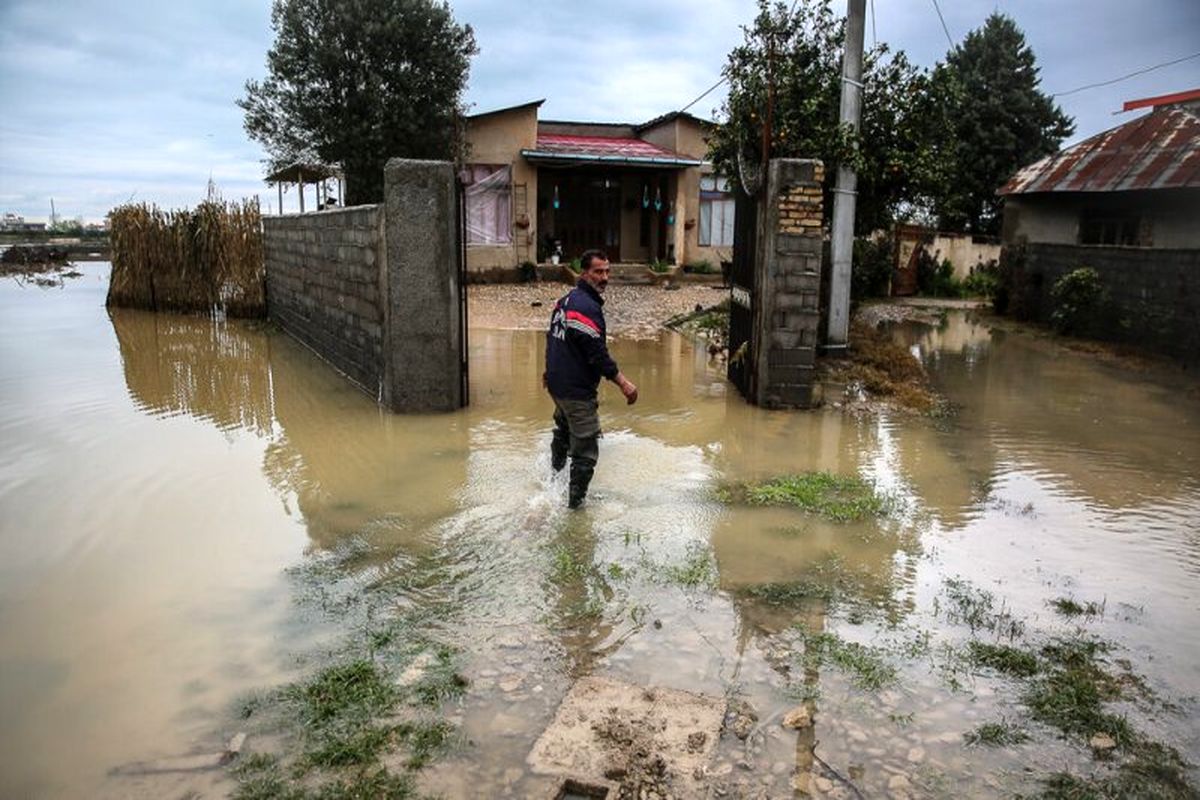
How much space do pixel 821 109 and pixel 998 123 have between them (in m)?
22.0

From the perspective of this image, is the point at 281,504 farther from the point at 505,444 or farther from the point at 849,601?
the point at 849,601

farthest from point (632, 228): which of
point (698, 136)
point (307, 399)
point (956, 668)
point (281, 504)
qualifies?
point (956, 668)

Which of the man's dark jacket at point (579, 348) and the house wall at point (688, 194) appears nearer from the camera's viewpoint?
→ the man's dark jacket at point (579, 348)

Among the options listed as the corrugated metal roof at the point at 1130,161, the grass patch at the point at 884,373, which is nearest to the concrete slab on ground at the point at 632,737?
the grass patch at the point at 884,373

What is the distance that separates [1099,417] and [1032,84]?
26375 millimetres

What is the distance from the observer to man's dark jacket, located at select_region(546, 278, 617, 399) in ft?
18.9

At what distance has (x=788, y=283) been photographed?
8.70m

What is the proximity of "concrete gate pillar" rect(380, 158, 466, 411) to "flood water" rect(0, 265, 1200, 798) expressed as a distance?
1.32ft

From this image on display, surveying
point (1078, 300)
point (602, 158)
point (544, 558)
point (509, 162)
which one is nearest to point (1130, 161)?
point (1078, 300)

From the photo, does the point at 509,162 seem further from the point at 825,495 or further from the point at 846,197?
the point at 825,495

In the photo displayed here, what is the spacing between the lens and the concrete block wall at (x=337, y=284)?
896cm

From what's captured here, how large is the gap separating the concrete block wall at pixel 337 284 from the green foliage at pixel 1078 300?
38.5 feet

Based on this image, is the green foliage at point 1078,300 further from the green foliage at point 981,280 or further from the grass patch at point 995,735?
the grass patch at point 995,735

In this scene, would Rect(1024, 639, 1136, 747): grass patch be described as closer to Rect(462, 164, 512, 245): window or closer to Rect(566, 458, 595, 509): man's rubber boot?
Rect(566, 458, 595, 509): man's rubber boot
